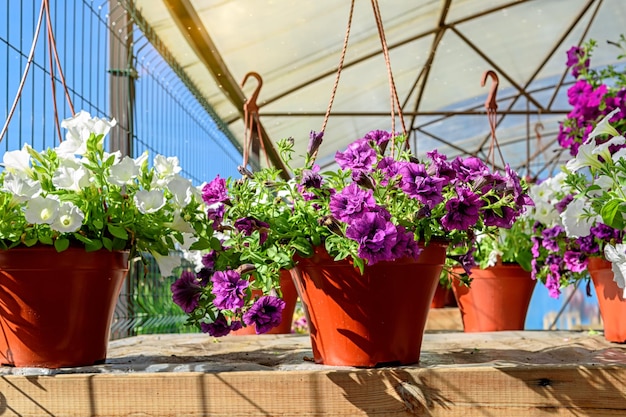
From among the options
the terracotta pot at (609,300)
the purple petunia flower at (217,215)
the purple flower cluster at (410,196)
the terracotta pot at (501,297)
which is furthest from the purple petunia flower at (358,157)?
the terracotta pot at (501,297)

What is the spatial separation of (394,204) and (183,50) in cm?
253

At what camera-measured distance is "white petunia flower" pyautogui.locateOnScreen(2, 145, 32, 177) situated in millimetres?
1136

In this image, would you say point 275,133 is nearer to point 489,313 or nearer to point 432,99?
point 432,99

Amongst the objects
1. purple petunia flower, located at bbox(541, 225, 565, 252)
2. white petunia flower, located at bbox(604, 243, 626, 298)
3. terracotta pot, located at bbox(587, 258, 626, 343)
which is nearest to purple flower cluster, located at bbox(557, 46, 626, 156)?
purple petunia flower, located at bbox(541, 225, 565, 252)

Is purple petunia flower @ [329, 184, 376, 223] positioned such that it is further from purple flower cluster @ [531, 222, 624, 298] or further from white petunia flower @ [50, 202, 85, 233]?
purple flower cluster @ [531, 222, 624, 298]

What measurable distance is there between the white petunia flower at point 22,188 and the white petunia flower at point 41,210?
17 millimetres

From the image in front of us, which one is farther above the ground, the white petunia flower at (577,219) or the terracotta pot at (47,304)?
the white petunia flower at (577,219)

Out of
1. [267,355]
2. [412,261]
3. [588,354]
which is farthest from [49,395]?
[588,354]

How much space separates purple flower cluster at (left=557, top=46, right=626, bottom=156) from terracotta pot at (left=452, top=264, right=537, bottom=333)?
1.43 feet

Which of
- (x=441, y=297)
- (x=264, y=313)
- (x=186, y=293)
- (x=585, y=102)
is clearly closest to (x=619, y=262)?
(x=264, y=313)

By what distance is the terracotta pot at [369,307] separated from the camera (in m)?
1.10

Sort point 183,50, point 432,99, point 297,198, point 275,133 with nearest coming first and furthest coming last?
point 297,198
point 183,50
point 275,133
point 432,99

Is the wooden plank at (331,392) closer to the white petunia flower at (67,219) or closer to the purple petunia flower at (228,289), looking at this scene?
the purple petunia flower at (228,289)

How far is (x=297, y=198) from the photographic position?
117 centimetres
